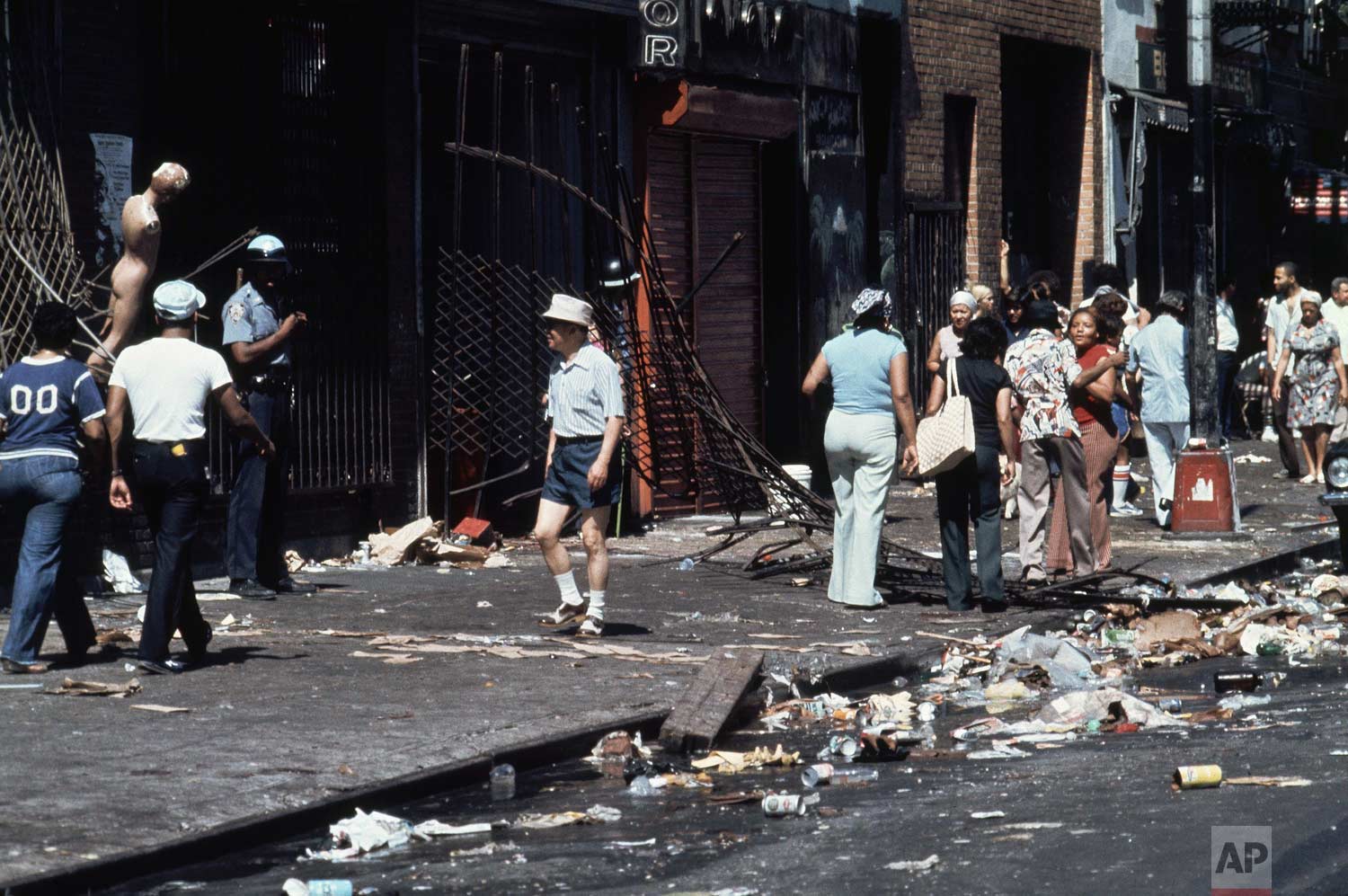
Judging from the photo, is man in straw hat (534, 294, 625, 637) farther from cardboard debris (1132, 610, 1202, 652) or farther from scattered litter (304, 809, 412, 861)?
scattered litter (304, 809, 412, 861)

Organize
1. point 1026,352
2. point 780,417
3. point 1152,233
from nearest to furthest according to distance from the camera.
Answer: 1. point 1026,352
2. point 780,417
3. point 1152,233

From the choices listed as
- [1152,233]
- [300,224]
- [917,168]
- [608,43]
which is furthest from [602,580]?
[1152,233]

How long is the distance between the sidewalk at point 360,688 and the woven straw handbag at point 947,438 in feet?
2.89

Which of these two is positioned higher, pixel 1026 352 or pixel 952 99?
pixel 952 99

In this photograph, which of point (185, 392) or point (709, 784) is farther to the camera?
point (185, 392)

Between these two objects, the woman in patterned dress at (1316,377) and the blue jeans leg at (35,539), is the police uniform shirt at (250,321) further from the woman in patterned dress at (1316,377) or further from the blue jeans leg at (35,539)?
the woman in patterned dress at (1316,377)

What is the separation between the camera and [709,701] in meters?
8.86

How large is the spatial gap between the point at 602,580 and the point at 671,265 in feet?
25.9

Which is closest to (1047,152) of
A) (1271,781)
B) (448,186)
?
(448,186)

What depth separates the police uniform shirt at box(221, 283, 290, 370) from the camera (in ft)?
40.5

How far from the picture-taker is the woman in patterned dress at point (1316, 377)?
2117 cm

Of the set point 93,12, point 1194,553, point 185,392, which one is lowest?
point 1194,553

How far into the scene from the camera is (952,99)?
23594 mm

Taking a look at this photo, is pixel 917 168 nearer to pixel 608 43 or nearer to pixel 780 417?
pixel 780 417
